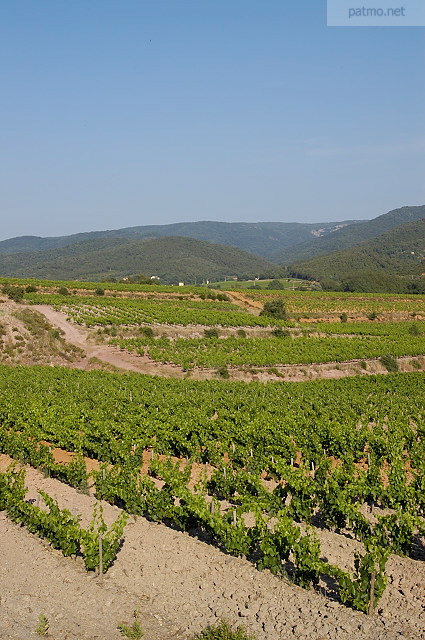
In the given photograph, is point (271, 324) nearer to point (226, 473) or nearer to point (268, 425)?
point (268, 425)

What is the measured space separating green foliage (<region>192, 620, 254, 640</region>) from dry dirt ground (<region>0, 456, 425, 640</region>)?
0.89 feet

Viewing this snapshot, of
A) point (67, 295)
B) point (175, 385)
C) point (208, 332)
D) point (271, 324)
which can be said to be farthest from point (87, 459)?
point (67, 295)

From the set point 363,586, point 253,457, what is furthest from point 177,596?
point 253,457

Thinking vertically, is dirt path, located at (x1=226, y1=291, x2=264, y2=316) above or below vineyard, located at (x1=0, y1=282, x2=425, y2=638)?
above

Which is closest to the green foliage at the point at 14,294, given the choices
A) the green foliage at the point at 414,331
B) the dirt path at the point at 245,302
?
the dirt path at the point at 245,302

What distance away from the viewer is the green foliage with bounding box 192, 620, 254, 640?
31.7 feet

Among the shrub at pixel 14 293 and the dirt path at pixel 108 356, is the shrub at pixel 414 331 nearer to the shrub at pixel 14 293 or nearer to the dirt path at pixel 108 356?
the dirt path at pixel 108 356

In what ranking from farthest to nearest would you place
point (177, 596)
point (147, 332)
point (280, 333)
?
point (280, 333)
point (147, 332)
point (177, 596)

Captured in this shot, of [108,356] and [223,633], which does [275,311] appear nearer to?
[108,356]

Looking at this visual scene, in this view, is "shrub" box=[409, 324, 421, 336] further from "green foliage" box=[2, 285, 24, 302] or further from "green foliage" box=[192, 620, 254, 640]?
"green foliage" box=[192, 620, 254, 640]

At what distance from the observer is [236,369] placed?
4453cm

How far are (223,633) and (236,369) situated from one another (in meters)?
34.9

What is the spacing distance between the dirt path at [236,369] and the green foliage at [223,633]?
104 feet

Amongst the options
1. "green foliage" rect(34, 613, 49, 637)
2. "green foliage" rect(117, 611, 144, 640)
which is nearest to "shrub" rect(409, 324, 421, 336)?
"green foliage" rect(117, 611, 144, 640)
